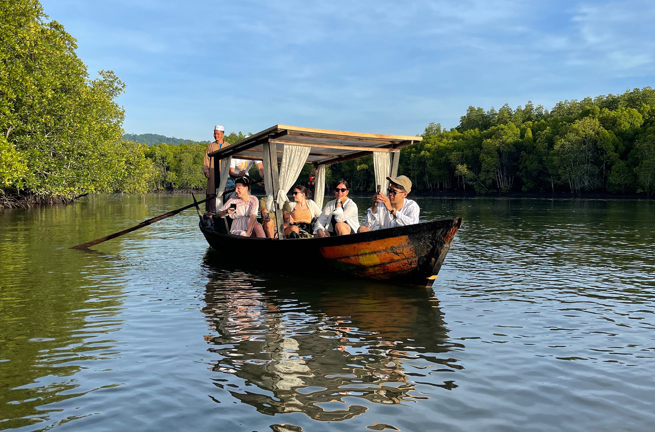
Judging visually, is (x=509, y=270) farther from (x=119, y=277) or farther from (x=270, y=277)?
(x=119, y=277)

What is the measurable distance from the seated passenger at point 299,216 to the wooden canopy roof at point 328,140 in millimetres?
1111

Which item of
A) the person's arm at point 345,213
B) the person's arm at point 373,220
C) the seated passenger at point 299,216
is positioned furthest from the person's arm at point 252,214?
the person's arm at point 373,220

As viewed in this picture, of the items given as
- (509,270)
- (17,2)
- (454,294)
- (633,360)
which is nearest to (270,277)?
(454,294)

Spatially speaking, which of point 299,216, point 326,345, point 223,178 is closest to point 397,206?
point 299,216

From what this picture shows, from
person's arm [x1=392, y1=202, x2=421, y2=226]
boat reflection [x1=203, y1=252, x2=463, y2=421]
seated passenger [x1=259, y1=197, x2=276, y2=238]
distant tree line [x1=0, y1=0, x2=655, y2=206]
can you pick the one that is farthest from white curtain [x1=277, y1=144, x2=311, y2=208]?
distant tree line [x1=0, y1=0, x2=655, y2=206]

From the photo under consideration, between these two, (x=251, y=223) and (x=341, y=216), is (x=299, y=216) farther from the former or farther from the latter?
(x=341, y=216)

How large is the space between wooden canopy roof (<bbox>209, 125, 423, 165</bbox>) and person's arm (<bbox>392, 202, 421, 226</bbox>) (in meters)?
2.28

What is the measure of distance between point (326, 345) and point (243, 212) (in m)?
7.42

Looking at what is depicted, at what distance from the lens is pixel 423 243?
880 centimetres

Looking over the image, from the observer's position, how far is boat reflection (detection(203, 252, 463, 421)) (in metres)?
4.61

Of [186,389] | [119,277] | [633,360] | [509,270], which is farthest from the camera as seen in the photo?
[509,270]

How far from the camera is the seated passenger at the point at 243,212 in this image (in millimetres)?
12820

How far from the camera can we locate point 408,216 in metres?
9.58

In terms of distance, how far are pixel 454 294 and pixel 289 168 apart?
439 centimetres
